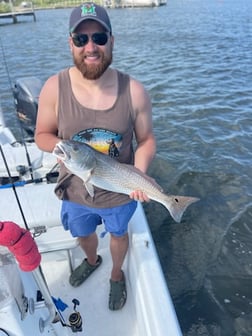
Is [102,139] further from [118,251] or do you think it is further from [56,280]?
[56,280]

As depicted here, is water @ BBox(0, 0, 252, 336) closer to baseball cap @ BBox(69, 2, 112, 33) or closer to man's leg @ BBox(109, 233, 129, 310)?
man's leg @ BBox(109, 233, 129, 310)

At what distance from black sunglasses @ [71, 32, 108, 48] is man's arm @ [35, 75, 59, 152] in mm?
285

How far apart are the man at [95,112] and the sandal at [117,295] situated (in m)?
0.62

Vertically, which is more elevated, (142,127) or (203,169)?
(142,127)

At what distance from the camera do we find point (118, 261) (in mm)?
3064

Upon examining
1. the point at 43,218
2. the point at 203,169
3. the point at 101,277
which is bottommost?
the point at 203,169

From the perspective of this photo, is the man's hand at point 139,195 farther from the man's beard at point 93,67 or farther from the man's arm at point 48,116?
the man's beard at point 93,67

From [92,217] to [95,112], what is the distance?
93 cm

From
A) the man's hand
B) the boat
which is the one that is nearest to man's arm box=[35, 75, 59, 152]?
the boat

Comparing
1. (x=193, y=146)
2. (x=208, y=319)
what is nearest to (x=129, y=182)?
(x=208, y=319)

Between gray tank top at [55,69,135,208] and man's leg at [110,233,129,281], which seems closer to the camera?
gray tank top at [55,69,135,208]

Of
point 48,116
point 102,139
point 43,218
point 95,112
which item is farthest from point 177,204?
point 43,218

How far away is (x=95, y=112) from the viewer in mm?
2367

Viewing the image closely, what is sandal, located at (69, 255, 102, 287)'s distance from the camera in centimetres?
330
